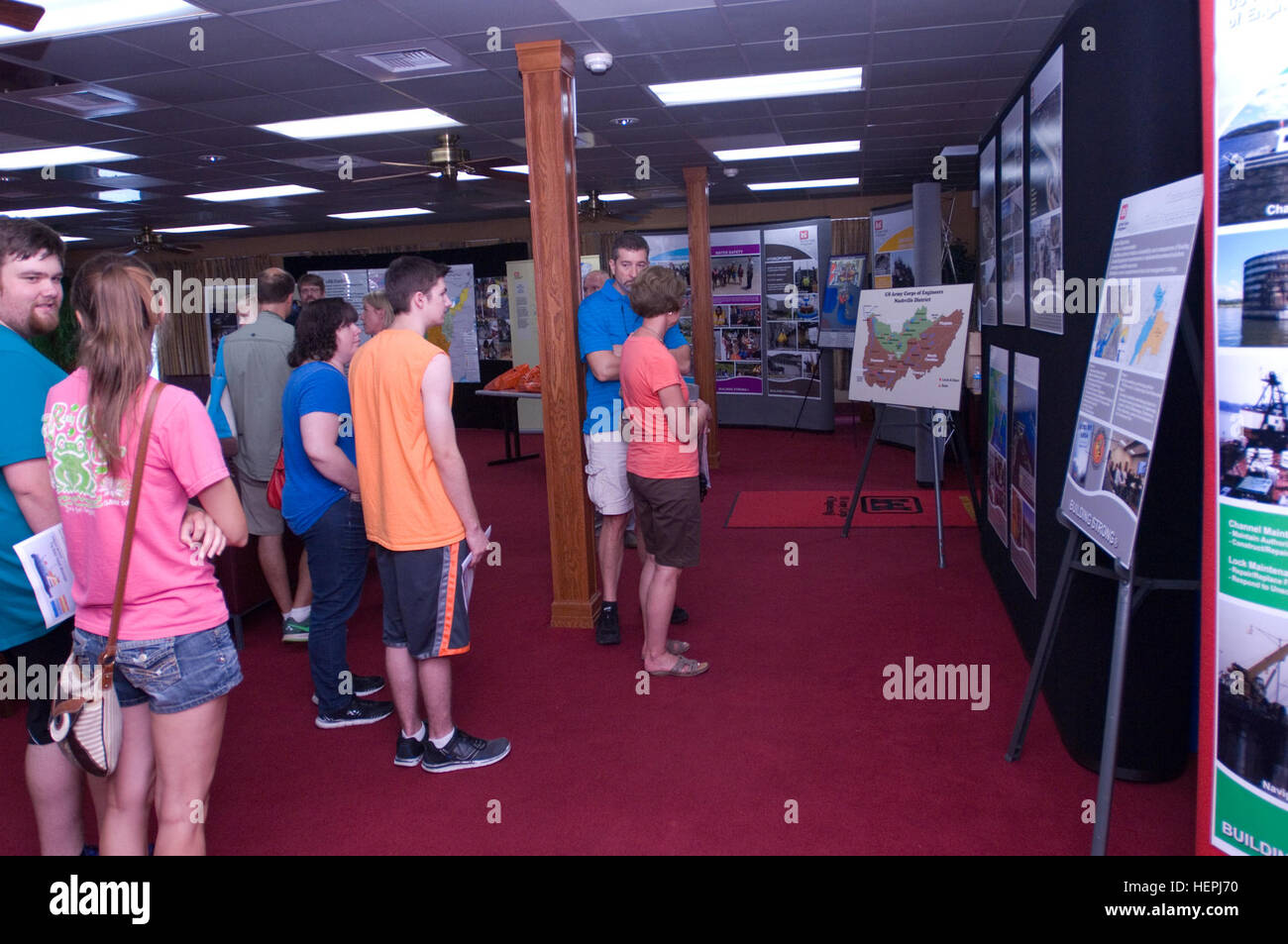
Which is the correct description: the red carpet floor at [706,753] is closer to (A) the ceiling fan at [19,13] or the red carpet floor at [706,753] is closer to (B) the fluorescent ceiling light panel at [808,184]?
(A) the ceiling fan at [19,13]

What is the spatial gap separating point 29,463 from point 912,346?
4608 millimetres

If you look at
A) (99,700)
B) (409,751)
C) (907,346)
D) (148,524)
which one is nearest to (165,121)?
(907,346)

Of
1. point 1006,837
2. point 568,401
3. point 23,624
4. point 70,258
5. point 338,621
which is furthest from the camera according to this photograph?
point 70,258

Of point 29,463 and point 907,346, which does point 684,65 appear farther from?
point 29,463

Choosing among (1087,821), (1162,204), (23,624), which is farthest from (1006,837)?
(23,624)

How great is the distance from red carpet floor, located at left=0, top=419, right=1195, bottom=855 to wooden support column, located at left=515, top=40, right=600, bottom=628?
0.29 meters

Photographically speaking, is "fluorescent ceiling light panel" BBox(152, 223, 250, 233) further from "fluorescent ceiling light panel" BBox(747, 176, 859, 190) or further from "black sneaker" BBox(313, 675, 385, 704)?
"black sneaker" BBox(313, 675, 385, 704)

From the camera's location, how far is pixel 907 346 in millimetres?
5496

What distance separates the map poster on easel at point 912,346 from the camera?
516 centimetres

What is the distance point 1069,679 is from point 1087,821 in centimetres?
52

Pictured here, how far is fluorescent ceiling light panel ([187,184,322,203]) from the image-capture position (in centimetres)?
955

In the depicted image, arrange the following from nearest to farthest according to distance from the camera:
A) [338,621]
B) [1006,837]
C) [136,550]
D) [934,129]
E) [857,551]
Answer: [136,550] → [1006,837] → [338,621] → [857,551] → [934,129]
